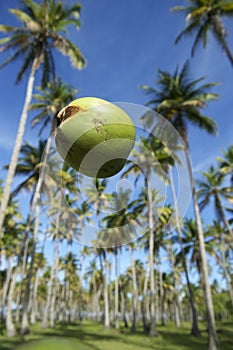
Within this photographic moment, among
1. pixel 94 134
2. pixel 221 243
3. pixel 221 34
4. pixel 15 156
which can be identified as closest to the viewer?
pixel 94 134

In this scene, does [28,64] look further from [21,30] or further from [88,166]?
[88,166]

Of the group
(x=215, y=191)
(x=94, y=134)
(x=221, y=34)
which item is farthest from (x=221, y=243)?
(x=94, y=134)

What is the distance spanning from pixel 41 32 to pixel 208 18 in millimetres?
8335

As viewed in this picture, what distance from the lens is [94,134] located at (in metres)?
0.47

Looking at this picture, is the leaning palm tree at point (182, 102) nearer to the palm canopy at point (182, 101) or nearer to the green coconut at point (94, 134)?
the palm canopy at point (182, 101)

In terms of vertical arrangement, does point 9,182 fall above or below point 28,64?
below

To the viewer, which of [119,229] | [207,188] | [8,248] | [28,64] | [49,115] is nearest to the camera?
[119,229]

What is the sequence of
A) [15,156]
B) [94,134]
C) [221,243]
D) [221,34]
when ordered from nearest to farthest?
[94,134] < [15,156] < [221,34] < [221,243]

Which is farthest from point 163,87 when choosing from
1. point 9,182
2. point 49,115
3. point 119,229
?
point 119,229

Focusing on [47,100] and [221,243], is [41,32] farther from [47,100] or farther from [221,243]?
[221,243]

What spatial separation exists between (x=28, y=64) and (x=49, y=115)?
4169 millimetres

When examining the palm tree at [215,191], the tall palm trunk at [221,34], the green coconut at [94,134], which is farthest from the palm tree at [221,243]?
the green coconut at [94,134]

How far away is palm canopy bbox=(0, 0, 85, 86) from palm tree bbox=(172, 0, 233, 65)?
18.9ft

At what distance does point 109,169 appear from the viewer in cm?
54
